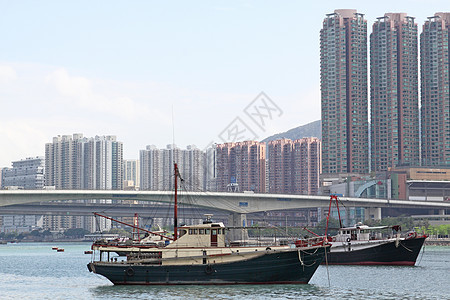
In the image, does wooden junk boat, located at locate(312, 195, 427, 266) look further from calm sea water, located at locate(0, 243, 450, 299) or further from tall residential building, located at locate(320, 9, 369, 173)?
tall residential building, located at locate(320, 9, 369, 173)

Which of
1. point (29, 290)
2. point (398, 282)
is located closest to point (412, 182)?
point (398, 282)

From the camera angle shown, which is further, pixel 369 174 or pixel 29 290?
Result: pixel 369 174

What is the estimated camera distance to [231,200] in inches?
5709

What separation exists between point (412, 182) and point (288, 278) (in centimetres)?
14212

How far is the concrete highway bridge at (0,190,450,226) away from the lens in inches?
4966

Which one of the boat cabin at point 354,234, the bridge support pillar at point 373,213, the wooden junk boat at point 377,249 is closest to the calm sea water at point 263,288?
the wooden junk boat at point 377,249

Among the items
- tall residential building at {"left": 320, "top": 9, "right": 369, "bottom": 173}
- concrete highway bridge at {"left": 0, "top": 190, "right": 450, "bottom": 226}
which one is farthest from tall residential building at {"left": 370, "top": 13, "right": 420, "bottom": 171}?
concrete highway bridge at {"left": 0, "top": 190, "right": 450, "bottom": 226}

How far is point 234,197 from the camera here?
146m

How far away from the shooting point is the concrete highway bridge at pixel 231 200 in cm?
12612

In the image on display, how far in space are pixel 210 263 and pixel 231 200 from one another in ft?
311

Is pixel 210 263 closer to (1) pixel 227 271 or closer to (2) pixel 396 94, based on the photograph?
(1) pixel 227 271

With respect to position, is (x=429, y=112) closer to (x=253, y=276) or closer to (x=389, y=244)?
(x=389, y=244)

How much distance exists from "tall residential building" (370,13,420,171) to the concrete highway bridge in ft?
80.2

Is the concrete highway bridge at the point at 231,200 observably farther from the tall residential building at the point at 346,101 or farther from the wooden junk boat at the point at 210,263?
the wooden junk boat at the point at 210,263
